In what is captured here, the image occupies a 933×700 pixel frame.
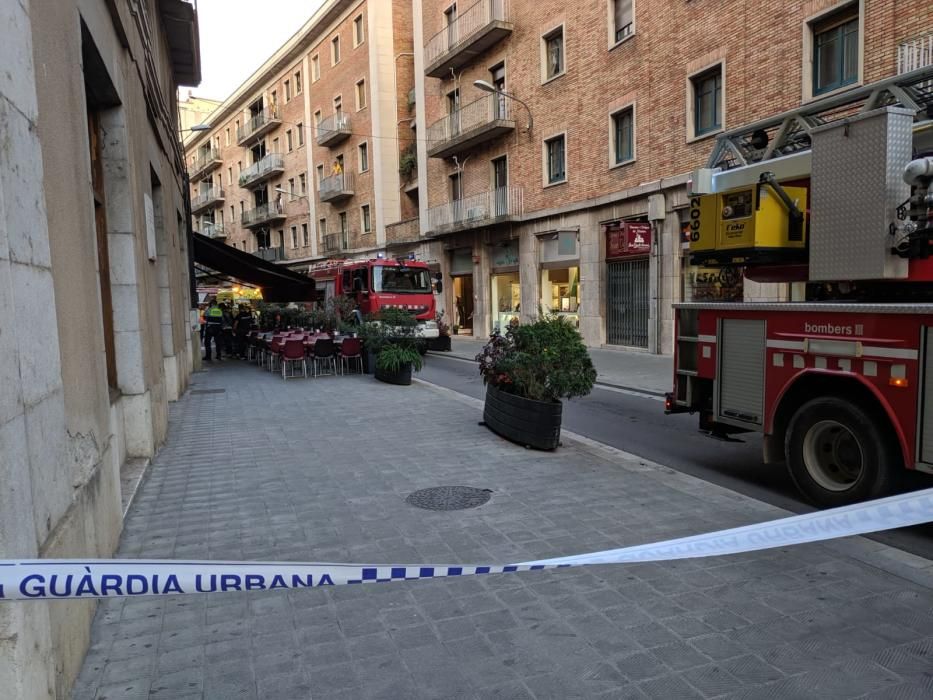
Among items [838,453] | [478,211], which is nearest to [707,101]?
[478,211]

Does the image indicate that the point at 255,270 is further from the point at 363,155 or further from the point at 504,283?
the point at 363,155

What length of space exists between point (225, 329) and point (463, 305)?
11739 mm

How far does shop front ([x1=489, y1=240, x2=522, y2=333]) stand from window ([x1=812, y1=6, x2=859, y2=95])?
485 inches

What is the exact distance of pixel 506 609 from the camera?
3.60 metres

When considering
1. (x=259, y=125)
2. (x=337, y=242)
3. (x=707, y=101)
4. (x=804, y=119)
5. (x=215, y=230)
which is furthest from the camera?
(x=215, y=230)

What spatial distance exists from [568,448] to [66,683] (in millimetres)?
5432

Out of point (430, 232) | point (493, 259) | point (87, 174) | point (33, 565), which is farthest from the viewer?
point (430, 232)

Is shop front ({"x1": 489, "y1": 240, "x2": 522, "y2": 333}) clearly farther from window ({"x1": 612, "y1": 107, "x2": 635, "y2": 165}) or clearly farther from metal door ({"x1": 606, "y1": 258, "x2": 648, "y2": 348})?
window ({"x1": 612, "y1": 107, "x2": 635, "y2": 165})

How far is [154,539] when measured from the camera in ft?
15.6

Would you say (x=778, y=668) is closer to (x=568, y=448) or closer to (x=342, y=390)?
(x=568, y=448)

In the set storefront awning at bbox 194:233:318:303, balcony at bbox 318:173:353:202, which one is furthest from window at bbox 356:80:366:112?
storefront awning at bbox 194:233:318:303

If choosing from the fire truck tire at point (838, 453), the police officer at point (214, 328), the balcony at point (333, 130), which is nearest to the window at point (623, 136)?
the police officer at point (214, 328)

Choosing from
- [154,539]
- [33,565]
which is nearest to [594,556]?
[33,565]

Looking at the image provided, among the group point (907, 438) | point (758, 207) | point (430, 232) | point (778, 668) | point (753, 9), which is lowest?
point (778, 668)
